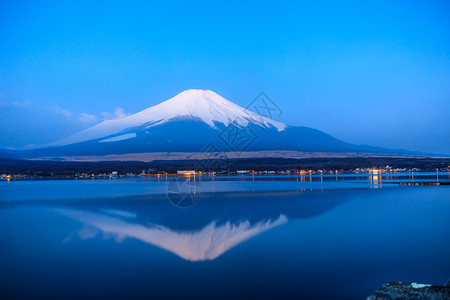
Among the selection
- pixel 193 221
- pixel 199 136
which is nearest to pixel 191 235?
pixel 193 221

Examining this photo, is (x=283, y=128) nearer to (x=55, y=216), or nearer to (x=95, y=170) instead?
(x=95, y=170)

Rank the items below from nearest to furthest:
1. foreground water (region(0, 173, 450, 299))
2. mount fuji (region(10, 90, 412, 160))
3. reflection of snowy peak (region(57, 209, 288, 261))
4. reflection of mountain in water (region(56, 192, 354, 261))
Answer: foreground water (region(0, 173, 450, 299)) → reflection of snowy peak (region(57, 209, 288, 261)) → reflection of mountain in water (region(56, 192, 354, 261)) → mount fuji (region(10, 90, 412, 160))

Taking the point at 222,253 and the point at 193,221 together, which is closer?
the point at 222,253

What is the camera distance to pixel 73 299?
3865mm

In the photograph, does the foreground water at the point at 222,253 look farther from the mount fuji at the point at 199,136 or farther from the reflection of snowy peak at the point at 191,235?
the mount fuji at the point at 199,136

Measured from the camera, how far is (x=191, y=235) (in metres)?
6.96

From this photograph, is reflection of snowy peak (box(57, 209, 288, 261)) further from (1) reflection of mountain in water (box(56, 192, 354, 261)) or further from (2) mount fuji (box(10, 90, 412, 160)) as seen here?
(2) mount fuji (box(10, 90, 412, 160))

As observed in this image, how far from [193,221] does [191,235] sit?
1.59 meters

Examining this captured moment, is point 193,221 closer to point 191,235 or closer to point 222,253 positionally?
point 191,235

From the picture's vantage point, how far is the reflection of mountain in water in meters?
6.28

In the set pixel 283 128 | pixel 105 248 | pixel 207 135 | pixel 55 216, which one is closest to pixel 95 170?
pixel 207 135

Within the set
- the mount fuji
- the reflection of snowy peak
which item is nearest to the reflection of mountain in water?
the reflection of snowy peak

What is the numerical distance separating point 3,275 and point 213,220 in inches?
177

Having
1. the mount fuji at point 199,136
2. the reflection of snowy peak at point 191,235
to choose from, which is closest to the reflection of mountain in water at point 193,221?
the reflection of snowy peak at point 191,235
